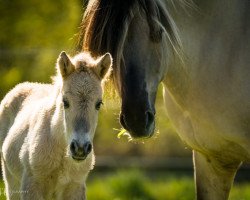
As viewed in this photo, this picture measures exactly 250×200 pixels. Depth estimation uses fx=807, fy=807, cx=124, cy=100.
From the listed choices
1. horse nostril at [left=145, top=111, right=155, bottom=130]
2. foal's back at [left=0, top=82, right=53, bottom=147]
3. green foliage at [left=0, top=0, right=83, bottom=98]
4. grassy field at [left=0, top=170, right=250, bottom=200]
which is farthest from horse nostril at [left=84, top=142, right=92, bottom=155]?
green foliage at [left=0, top=0, right=83, bottom=98]

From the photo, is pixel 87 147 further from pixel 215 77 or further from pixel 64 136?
pixel 215 77

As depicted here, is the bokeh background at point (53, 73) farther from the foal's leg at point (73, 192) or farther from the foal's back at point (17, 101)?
the foal's leg at point (73, 192)

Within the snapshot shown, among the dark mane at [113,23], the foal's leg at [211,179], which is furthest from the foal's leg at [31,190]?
the foal's leg at [211,179]

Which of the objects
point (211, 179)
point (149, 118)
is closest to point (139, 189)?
point (211, 179)

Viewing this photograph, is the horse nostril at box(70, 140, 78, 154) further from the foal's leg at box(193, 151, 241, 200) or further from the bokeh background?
the bokeh background

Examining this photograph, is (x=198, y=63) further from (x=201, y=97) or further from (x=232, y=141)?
(x=232, y=141)

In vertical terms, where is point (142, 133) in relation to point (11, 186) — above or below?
below

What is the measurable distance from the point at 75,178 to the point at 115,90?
0.62 metres

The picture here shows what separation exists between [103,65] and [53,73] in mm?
5544

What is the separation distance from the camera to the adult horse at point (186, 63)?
4.90m

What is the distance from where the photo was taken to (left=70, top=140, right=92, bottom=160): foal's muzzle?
473 centimetres

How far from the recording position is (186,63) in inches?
210

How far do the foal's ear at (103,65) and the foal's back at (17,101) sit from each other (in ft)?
2.99

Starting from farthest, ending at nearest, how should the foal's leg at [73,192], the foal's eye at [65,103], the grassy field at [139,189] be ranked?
the grassy field at [139,189] → the foal's leg at [73,192] → the foal's eye at [65,103]
